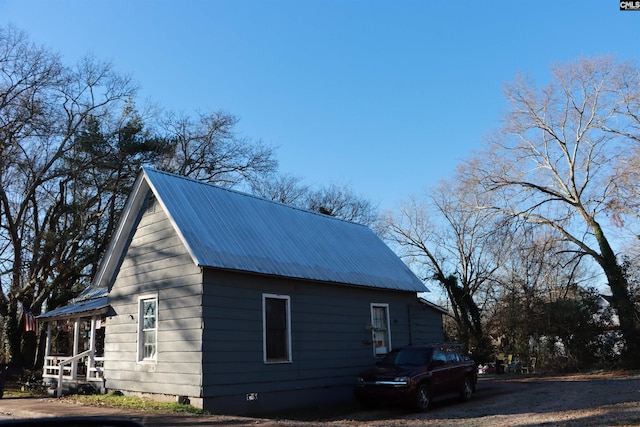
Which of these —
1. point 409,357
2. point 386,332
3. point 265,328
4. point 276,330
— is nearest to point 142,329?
point 265,328

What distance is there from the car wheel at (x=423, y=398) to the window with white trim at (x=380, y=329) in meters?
3.96

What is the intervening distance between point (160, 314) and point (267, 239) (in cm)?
373

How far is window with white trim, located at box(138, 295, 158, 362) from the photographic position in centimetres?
1463

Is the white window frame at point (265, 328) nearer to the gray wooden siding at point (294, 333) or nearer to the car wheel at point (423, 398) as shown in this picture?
the gray wooden siding at point (294, 333)

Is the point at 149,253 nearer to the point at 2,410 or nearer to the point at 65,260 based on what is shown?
the point at 2,410

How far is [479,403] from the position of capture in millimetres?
15188

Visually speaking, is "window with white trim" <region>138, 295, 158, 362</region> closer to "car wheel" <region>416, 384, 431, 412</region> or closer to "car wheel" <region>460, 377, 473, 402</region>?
"car wheel" <region>416, 384, 431, 412</region>

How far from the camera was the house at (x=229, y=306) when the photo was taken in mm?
13375

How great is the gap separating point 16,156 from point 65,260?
5848mm

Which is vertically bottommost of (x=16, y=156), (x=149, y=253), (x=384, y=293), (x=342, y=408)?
(x=342, y=408)

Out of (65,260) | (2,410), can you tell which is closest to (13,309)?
(65,260)

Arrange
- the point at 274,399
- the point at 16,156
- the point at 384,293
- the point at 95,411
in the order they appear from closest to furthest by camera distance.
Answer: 1. the point at 95,411
2. the point at 274,399
3. the point at 384,293
4. the point at 16,156

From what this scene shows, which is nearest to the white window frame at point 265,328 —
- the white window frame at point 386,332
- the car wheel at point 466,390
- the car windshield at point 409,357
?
the car windshield at point 409,357

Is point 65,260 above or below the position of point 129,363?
above
